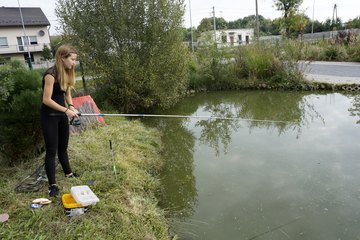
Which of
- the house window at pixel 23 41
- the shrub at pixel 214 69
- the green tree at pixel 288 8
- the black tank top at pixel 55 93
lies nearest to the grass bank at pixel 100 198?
the black tank top at pixel 55 93

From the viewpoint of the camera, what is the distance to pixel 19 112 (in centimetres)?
348

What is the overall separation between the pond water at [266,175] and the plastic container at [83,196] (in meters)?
0.91

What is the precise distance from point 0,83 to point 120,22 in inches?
157

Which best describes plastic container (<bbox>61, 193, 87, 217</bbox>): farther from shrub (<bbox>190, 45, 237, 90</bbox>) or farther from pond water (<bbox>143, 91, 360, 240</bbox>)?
shrub (<bbox>190, 45, 237, 90</bbox>)

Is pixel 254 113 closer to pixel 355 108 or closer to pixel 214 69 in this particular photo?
pixel 355 108

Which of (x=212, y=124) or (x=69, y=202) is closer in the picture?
(x=69, y=202)

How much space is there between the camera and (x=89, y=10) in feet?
22.7

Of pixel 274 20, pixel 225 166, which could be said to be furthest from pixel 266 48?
pixel 274 20

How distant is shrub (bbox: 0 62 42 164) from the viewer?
3473mm

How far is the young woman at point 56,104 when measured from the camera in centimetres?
261

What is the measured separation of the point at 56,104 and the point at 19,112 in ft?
3.83

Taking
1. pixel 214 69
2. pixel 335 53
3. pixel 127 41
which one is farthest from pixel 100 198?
pixel 335 53

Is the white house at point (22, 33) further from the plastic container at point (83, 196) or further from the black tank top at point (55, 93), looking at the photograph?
the plastic container at point (83, 196)

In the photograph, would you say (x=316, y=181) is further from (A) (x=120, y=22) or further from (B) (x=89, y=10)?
(B) (x=89, y=10)
